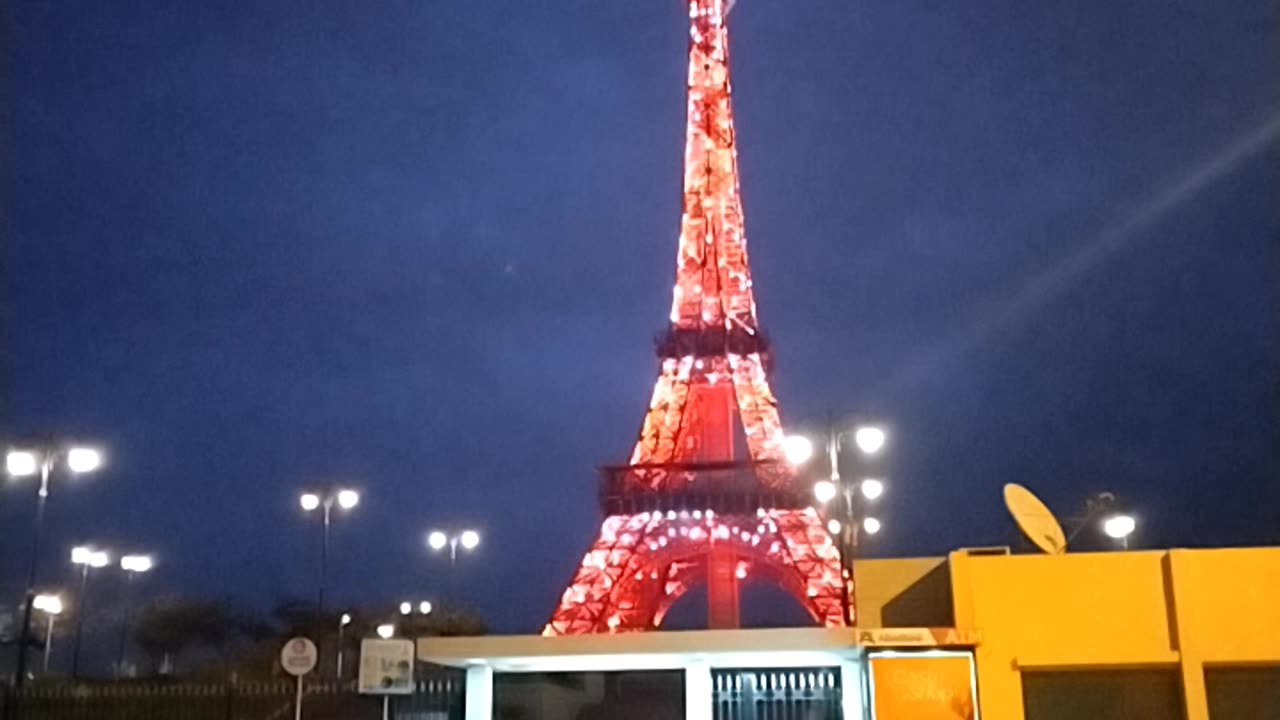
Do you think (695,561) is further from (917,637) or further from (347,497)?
(917,637)

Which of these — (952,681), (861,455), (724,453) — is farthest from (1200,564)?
(724,453)

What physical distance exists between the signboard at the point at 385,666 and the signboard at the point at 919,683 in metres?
4.78

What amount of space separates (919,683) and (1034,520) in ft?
9.37

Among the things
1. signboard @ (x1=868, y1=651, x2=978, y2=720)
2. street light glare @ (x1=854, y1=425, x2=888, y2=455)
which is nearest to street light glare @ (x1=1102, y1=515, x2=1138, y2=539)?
street light glare @ (x1=854, y1=425, x2=888, y2=455)

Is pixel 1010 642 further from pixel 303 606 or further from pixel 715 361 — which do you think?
pixel 303 606

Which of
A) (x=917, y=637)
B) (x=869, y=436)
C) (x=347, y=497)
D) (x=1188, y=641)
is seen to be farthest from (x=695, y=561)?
(x=1188, y=641)

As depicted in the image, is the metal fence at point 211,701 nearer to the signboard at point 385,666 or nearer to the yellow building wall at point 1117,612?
the signboard at point 385,666

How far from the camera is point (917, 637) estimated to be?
1323 centimetres

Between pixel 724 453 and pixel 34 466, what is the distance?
1017 inches

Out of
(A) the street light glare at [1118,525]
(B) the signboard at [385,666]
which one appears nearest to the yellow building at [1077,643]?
(B) the signboard at [385,666]

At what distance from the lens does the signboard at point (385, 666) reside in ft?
47.2

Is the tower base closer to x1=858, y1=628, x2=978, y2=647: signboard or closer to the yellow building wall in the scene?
the yellow building wall

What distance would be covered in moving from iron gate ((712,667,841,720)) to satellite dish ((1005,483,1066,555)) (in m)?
2.60

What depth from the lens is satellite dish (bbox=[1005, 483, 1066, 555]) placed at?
1519cm
